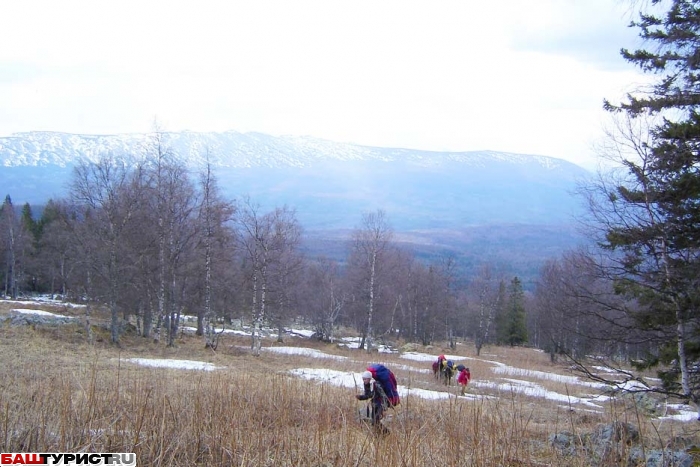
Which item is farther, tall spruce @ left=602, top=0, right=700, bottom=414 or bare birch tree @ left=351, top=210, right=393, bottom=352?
bare birch tree @ left=351, top=210, right=393, bottom=352

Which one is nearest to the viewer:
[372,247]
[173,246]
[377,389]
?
[377,389]

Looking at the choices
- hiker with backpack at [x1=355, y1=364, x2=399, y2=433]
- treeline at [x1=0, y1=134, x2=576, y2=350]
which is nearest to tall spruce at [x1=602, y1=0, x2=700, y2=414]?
hiker with backpack at [x1=355, y1=364, x2=399, y2=433]

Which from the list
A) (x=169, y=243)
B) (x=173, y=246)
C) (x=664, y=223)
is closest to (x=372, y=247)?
(x=173, y=246)

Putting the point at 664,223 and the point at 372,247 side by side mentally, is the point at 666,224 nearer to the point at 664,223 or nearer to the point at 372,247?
the point at 664,223

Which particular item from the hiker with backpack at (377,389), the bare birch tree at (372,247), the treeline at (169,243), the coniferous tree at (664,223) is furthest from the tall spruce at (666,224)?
the bare birch tree at (372,247)

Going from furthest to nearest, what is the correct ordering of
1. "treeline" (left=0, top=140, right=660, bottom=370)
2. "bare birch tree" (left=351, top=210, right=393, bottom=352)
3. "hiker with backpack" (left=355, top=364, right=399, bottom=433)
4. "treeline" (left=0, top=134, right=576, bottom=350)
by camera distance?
1. "bare birch tree" (left=351, top=210, right=393, bottom=352)
2. "treeline" (left=0, top=134, right=576, bottom=350)
3. "treeline" (left=0, top=140, right=660, bottom=370)
4. "hiker with backpack" (left=355, top=364, right=399, bottom=433)

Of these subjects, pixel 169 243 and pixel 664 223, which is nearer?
pixel 664 223

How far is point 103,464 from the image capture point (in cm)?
404

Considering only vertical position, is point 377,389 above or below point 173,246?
below

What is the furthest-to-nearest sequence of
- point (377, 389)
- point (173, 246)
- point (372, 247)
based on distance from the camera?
1. point (372, 247)
2. point (173, 246)
3. point (377, 389)

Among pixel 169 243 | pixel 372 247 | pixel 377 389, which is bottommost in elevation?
pixel 377 389

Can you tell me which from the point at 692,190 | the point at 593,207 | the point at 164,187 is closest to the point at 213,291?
the point at 164,187

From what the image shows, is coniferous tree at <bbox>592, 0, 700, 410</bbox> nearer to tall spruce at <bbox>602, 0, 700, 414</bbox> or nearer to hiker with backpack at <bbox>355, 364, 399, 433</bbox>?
tall spruce at <bbox>602, 0, 700, 414</bbox>

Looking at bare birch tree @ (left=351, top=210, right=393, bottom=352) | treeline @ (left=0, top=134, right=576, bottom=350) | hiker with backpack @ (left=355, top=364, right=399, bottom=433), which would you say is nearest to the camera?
hiker with backpack @ (left=355, top=364, right=399, bottom=433)
